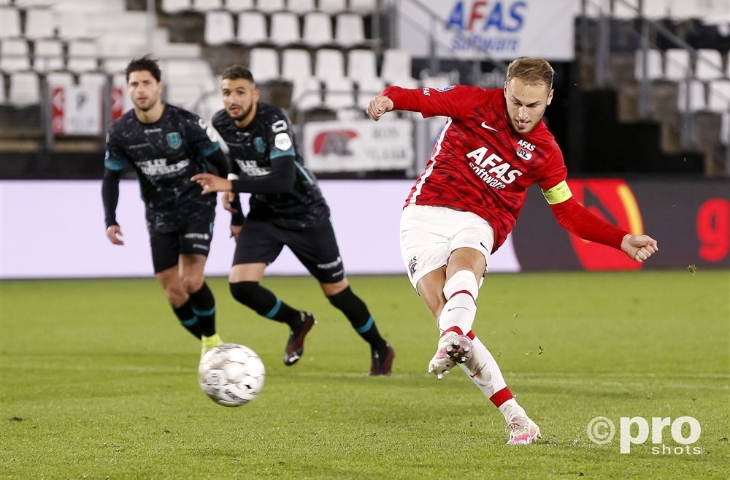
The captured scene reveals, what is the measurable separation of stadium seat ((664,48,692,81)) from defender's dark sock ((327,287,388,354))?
45.0 ft

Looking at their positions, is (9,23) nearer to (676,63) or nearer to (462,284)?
(676,63)

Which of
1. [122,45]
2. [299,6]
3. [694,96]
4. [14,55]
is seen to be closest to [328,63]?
[299,6]

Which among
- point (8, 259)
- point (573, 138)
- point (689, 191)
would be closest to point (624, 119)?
point (573, 138)

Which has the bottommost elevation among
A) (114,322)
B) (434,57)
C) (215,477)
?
(114,322)

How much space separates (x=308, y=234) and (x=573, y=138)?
12986 mm

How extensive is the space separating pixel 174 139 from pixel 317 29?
483 inches

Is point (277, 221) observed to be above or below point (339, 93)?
below

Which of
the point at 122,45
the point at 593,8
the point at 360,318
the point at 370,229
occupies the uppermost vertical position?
the point at 593,8

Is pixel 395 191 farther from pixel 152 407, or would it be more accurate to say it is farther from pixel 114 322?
pixel 152 407

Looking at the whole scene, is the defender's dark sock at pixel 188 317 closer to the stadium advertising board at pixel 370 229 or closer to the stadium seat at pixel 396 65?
the stadium advertising board at pixel 370 229

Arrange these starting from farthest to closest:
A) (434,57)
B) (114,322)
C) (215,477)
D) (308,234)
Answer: (434,57) → (114,322) → (308,234) → (215,477)

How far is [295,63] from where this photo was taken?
64.8 ft

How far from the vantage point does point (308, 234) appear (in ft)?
27.7

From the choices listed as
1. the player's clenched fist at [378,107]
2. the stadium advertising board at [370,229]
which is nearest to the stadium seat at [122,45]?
the stadium advertising board at [370,229]
